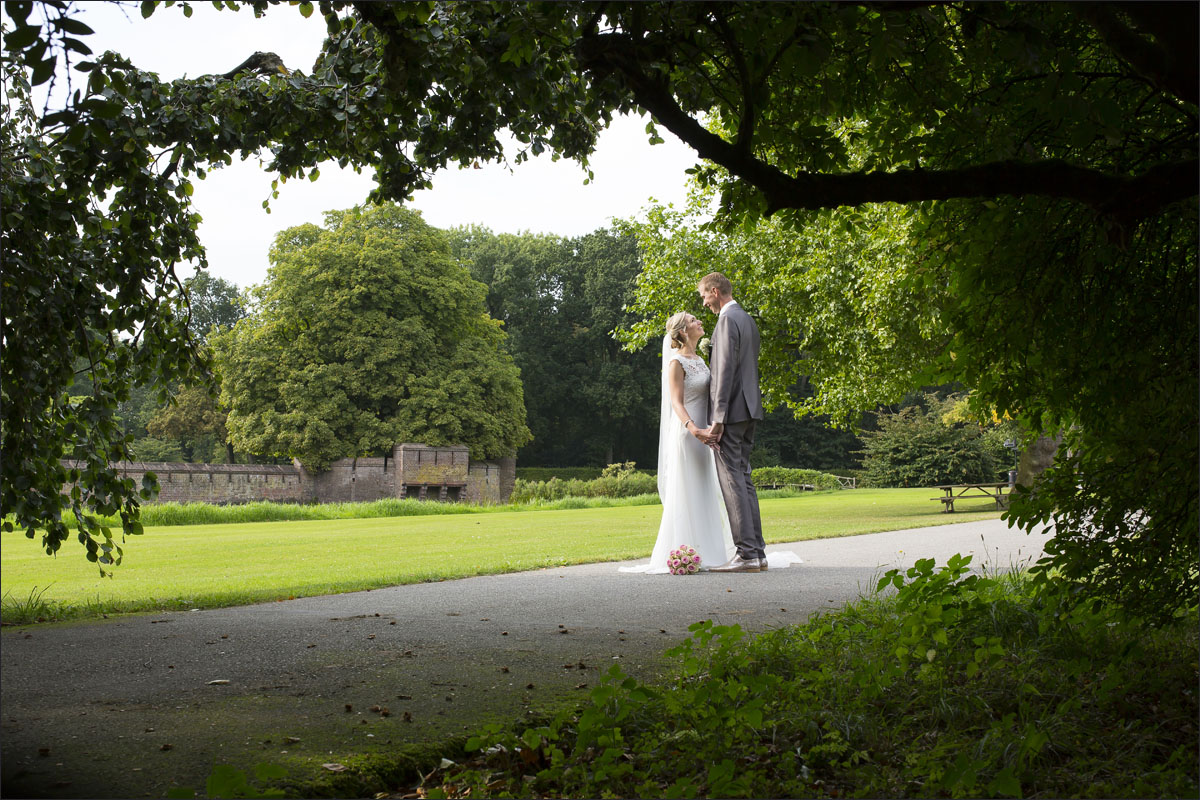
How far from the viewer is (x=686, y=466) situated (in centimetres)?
834

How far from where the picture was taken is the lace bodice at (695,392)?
28.5 ft

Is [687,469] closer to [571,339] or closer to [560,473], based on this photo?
[560,473]

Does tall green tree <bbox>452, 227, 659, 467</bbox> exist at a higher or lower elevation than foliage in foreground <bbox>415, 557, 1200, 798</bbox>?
higher

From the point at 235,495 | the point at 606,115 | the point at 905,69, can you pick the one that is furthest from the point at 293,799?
the point at 235,495

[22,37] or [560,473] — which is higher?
[22,37]

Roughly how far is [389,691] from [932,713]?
2.00 meters

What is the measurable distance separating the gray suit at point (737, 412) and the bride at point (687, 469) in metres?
0.28

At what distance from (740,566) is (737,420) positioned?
4.02 ft

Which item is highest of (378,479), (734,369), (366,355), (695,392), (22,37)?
(366,355)

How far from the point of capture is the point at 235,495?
1288 inches

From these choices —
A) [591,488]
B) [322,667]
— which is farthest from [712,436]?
[591,488]

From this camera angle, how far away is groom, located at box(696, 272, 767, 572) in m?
7.90

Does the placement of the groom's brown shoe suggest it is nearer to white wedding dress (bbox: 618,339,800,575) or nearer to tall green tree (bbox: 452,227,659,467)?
white wedding dress (bbox: 618,339,800,575)

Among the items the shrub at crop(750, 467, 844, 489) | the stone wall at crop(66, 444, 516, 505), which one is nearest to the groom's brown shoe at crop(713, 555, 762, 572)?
the stone wall at crop(66, 444, 516, 505)
